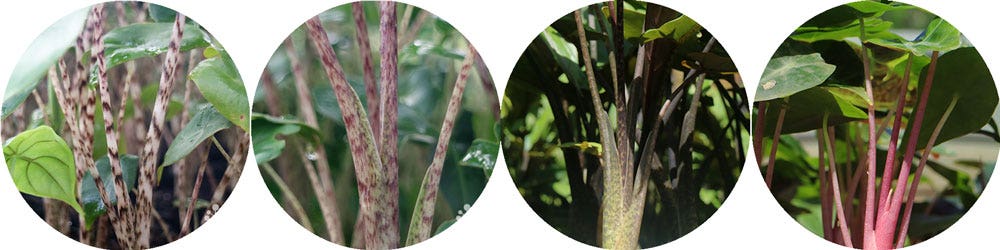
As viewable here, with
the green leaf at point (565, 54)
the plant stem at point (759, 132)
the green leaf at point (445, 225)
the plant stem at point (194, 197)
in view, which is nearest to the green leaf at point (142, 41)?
the plant stem at point (194, 197)

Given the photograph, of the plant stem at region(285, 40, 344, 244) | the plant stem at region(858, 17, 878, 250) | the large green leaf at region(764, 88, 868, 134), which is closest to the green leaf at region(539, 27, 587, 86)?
the large green leaf at region(764, 88, 868, 134)

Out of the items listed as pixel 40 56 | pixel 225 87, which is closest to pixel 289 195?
pixel 225 87

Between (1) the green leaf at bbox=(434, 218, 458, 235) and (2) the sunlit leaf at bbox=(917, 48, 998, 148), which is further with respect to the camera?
(1) the green leaf at bbox=(434, 218, 458, 235)

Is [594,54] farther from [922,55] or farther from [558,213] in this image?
[922,55]

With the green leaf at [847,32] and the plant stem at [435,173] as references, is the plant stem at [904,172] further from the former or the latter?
the plant stem at [435,173]

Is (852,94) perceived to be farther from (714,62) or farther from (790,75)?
(714,62)

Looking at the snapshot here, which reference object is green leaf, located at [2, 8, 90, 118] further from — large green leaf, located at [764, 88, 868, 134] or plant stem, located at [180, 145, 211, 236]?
large green leaf, located at [764, 88, 868, 134]
